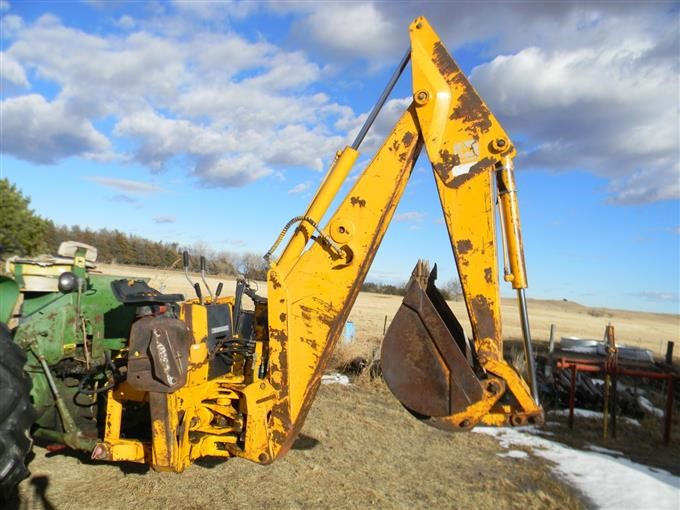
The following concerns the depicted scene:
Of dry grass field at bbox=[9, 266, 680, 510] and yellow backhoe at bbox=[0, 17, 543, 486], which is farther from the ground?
yellow backhoe at bbox=[0, 17, 543, 486]

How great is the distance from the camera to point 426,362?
3.60m

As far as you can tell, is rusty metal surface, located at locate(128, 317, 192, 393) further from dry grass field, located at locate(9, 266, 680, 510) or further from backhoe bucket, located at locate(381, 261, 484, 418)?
backhoe bucket, located at locate(381, 261, 484, 418)

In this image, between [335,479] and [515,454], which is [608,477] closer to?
[515,454]

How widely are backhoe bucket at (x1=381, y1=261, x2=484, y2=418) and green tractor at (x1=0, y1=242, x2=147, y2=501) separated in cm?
231

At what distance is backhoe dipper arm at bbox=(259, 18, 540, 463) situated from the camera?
139 inches

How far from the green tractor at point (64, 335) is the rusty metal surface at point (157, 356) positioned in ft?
1.99

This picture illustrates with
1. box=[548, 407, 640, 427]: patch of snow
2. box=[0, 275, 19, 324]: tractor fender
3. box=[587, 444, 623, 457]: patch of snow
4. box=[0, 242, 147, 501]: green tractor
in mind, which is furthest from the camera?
box=[548, 407, 640, 427]: patch of snow

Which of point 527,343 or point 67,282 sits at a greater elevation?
point 67,282

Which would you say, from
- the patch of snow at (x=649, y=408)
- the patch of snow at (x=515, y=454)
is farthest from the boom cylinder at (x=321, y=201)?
the patch of snow at (x=649, y=408)

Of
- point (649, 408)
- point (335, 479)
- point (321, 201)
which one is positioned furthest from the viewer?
point (649, 408)

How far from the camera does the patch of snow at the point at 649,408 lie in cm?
895

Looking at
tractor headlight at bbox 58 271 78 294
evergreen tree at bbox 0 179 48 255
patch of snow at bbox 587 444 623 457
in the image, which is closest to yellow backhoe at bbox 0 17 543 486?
tractor headlight at bbox 58 271 78 294

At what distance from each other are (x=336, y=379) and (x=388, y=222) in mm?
6384

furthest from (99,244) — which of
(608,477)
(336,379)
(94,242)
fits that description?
(608,477)
